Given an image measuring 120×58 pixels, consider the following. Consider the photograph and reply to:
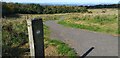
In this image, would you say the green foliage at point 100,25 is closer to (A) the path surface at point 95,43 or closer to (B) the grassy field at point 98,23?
(B) the grassy field at point 98,23

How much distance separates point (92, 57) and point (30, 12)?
48.1 meters

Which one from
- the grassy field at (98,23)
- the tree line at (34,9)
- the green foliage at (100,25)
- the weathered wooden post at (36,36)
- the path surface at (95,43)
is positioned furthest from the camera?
the tree line at (34,9)

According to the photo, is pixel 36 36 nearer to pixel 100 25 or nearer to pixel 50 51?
pixel 50 51

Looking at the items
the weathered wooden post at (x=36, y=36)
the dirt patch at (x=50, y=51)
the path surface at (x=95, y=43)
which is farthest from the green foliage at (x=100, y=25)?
the weathered wooden post at (x=36, y=36)

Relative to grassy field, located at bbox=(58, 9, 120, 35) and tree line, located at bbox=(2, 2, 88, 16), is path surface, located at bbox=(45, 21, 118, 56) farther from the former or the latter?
tree line, located at bbox=(2, 2, 88, 16)

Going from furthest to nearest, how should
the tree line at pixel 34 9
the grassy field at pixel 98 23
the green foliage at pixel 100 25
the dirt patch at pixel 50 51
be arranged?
the tree line at pixel 34 9 < the grassy field at pixel 98 23 < the green foliage at pixel 100 25 < the dirt patch at pixel 50 51

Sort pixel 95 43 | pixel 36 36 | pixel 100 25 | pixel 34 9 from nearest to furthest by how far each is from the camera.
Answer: pixel 36 36
pixel 95 43
pixel 100 25
pixel 34 9

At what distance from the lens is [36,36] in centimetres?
590

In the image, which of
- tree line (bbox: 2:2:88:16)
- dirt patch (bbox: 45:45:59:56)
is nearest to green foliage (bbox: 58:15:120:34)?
dirt patch (bbox: 45:45:59:56)

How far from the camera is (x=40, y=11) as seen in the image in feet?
192

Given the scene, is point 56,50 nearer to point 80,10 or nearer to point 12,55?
point 12,55

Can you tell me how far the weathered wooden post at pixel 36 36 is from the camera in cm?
570

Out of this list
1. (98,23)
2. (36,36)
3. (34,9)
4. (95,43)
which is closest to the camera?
(36,36)

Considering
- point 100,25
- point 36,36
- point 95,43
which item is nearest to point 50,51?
point 95,43
